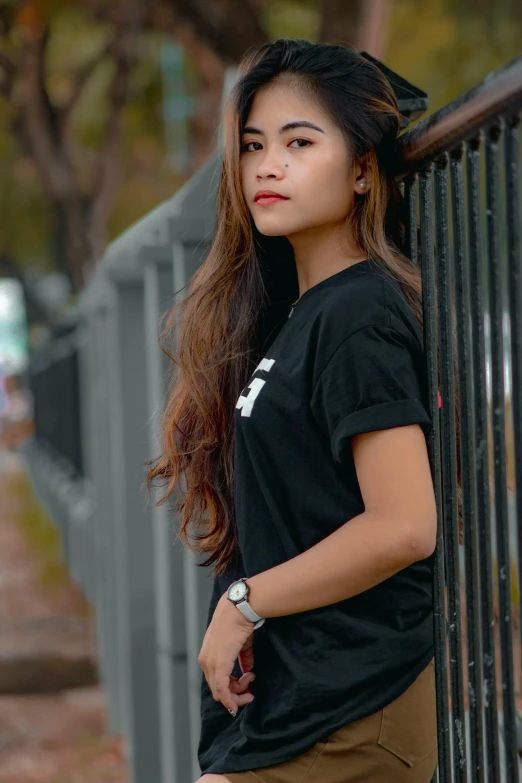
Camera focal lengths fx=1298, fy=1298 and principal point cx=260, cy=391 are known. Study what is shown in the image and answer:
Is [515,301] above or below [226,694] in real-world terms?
above

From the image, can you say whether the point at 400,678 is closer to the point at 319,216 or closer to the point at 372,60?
the point at 319,216

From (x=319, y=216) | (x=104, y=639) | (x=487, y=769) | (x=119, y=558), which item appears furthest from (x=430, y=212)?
(x=104, y=639)

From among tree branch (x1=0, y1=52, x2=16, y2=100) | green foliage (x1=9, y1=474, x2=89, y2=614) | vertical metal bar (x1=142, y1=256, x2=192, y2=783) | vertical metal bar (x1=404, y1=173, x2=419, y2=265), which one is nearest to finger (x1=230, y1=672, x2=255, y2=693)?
vertical metal bar (x1=404, y1=173, x2=419, y2=265)

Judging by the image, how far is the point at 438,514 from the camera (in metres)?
2.00

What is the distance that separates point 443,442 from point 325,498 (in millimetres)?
198

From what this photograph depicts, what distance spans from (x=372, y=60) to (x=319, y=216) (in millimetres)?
303

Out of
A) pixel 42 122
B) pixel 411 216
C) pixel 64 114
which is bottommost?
pixel 411 216

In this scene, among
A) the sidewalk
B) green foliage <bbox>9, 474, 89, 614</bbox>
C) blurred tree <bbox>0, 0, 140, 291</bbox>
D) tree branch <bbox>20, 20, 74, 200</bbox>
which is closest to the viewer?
the sidewalk

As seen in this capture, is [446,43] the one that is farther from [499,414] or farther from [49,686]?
[499,414]

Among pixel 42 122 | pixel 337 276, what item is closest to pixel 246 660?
pixel 337 276

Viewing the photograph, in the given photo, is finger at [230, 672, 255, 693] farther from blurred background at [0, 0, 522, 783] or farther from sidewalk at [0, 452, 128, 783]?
sidewalk at [0, 452, 128, 783]

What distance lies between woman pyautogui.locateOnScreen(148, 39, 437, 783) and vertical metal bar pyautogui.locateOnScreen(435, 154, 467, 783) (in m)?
0.04

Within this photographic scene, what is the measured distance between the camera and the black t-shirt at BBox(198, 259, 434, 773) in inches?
71.9

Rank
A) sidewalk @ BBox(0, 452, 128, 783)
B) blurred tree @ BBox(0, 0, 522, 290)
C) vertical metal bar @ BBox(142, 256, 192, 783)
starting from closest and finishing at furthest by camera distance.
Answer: vertical metal bar @ BBox(142, 256, 192, 783) → sidewalk @ BBox(0, 452, 128, 783) → blurred tree @ BBox(0, 0, 522, 290)
